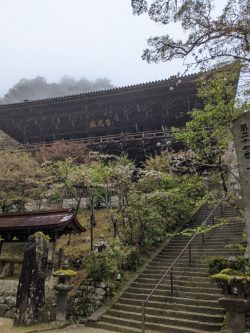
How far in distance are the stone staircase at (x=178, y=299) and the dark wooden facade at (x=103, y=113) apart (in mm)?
13178

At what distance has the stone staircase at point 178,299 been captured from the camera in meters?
8.91

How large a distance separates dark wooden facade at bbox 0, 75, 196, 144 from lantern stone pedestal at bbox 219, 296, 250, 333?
17.7 m

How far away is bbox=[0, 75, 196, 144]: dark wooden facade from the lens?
2467 centimetres

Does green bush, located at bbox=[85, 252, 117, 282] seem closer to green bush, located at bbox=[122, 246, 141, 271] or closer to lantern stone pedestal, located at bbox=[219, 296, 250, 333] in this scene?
green bush, located at bbox=[122, 246, 141, 271]

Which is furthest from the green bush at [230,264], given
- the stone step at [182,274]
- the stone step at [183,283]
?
the stone step at [182,274]

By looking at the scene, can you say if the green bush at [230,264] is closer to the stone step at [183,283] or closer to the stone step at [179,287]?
the stone step at [179,287]

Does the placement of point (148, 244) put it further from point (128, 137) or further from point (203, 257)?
point (128, 137)

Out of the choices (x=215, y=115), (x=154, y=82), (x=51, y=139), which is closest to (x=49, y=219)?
(x=215, y=115)

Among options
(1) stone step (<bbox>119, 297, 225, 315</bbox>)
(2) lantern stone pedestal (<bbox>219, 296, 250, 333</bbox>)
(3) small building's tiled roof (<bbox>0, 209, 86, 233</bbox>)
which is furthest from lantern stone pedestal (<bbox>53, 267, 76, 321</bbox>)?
(2) lantern stone pedestal (<bbox>219, 296, 250, 333</bbox>)

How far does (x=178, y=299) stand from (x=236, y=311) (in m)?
3.01

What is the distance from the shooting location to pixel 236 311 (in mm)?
7227

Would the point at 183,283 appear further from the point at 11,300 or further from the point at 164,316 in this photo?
the point at 11,300

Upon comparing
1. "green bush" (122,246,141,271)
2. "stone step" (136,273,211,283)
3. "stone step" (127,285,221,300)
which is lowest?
"stone step" (127,285,221,300)

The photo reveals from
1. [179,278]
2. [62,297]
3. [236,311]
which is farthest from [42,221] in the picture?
[236,311]
